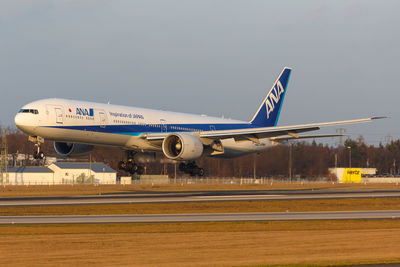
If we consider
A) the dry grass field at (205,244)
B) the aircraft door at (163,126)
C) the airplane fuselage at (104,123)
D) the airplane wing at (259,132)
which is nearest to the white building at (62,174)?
the airplane fuselage at (104,123)

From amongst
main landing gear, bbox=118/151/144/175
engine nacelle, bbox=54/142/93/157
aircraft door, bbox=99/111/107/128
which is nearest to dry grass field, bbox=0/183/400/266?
aircraft door, bbox=99/111/107/128

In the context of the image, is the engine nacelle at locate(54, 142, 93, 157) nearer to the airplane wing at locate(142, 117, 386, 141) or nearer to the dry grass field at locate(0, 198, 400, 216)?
the dry grass field at locate(0, 198, 400, 216)

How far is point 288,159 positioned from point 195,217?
166 ft

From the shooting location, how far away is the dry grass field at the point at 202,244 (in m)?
25.5

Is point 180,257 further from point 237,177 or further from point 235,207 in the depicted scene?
point 237,177

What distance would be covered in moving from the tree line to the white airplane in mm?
3927

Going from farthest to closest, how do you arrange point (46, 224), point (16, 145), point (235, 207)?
1. point (16, 145)
2. point (235, 207)
3. point (46, 224)

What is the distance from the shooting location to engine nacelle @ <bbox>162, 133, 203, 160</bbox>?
175 feet

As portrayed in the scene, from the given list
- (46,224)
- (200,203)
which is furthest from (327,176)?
(46,224)

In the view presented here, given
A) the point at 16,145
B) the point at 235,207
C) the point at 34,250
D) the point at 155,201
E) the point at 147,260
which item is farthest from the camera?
the point at 16,145

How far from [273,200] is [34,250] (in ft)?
110

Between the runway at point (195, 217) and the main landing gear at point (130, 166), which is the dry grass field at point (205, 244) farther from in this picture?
the main landing gear at point (130, 166)

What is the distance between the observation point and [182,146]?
53219mm

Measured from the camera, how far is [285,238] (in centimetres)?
3206
